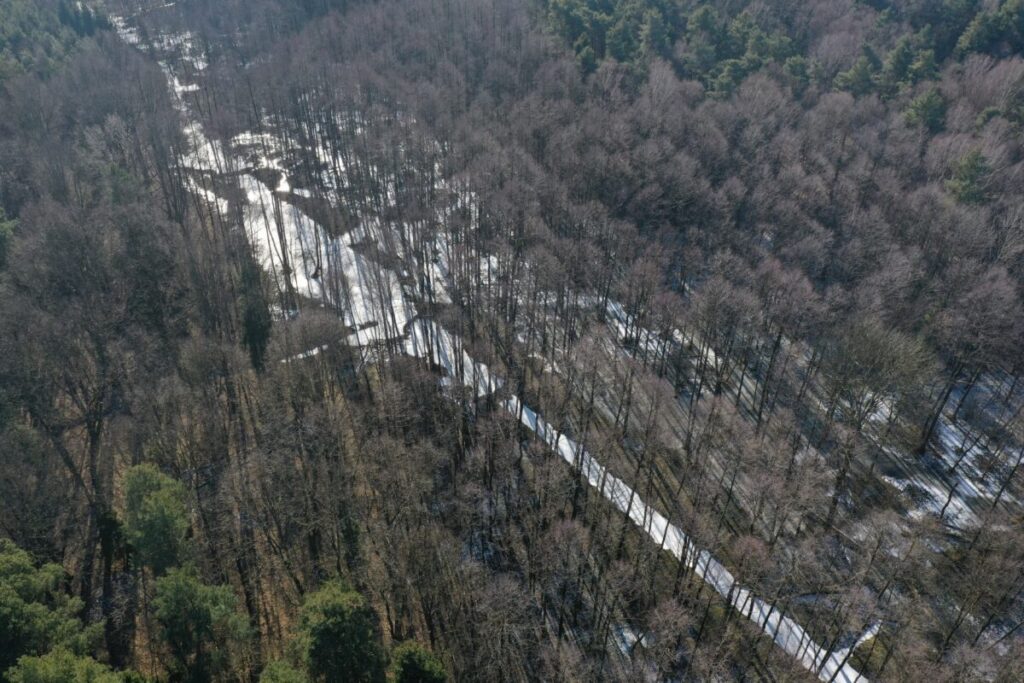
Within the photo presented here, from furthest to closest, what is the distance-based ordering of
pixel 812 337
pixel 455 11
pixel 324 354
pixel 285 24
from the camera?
pixel 285 24 < pixel 455 11 < pixel 812 337 < pixel 324 354

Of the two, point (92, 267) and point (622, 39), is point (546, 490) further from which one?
point (622, 39)

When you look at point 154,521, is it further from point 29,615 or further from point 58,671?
point 58,671

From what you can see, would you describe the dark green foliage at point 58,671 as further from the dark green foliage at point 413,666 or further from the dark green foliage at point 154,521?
the dark green foliage at point 413,666

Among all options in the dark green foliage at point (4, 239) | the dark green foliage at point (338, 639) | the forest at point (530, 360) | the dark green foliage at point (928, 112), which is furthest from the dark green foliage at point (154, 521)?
the dark green foliage at point (928, 112)

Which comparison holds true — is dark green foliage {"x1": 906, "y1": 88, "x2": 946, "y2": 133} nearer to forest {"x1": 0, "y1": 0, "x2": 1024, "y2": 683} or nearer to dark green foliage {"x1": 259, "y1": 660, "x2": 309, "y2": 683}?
forest {"x1": 0, "y1": 0, "x2": 1024, "y2": 683}

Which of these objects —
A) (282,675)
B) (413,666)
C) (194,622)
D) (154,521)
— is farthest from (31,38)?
(413,666)

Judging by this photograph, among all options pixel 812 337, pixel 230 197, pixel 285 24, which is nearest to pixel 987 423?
pixel 812 337

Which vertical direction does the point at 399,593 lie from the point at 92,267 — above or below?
below
